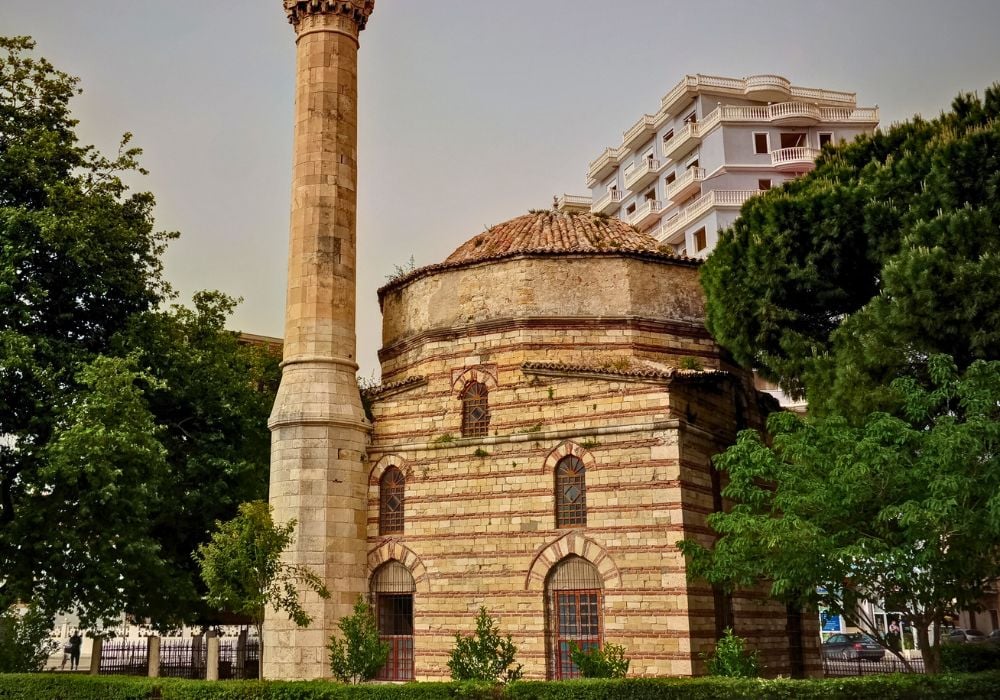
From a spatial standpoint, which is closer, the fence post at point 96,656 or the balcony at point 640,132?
the fence post at point 96,656

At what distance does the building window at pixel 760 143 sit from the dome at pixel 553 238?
1812 centimetres

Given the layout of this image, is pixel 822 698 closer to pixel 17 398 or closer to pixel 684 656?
pixel 684 656

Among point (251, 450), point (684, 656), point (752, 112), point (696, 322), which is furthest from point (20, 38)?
point (752, 112)

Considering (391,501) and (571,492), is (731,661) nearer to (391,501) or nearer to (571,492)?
(571,492)

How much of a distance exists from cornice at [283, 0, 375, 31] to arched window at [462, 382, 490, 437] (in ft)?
29.0

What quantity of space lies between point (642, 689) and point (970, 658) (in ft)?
29.1

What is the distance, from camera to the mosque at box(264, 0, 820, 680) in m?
17.5

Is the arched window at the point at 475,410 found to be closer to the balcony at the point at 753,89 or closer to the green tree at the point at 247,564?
the green tree at the point at 247,564

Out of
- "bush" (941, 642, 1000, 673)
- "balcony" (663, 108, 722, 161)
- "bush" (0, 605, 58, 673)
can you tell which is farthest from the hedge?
"balcony" (663, 108, 722, 161)

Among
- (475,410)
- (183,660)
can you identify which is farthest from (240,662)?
(475,410)

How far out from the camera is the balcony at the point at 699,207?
3847 centimetres

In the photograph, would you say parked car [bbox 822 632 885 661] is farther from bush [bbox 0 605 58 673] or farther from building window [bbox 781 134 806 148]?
bush [bbox 0 605 58 673]

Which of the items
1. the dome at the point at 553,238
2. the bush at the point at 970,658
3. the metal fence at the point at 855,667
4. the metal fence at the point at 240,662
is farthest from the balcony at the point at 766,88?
the metal fence at the point at 240,662

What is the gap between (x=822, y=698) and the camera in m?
12.8
